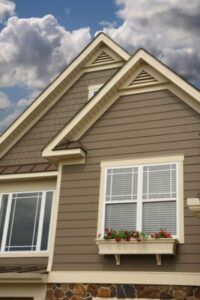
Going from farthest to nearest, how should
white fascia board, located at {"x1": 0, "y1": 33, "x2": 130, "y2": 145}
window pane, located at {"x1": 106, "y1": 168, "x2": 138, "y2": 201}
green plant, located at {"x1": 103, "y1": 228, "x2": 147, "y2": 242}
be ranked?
white fascia board, located at {"x1": 0, "y1": 33, "x2": 130, "y2": 145} < window pane, located at {"x1": 106, "y1": 168, "x2": 138, "y2": 201} < green plant, located at {"x1": 103, "y1": 228, "x2": 147, "y2": 242}

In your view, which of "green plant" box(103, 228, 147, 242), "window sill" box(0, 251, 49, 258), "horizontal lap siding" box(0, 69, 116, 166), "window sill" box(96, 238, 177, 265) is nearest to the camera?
"window sill" box(96, 238, 177, 265)

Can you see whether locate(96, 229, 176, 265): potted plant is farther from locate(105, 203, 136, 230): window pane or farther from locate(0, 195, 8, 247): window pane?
locate(0, 195, 8, 247): window pane

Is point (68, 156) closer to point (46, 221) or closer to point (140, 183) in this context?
point (140, 183)

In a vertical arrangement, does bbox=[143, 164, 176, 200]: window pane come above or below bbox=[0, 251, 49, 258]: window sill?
above

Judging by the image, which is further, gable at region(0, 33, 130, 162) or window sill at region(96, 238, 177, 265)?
gable at region(0, 33, 130, 162)

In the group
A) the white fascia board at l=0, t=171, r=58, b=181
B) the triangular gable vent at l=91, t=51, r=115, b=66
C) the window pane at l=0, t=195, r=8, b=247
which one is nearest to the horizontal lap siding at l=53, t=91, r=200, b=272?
the white fascia board at l=0, t=171, r=58, b=181

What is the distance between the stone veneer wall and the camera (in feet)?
26.5

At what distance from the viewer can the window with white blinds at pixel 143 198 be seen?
8.87 metres

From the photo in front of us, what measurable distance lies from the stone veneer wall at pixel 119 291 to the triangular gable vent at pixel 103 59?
285 inches

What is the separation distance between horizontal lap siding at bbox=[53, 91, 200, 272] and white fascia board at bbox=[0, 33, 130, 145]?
3.43 m

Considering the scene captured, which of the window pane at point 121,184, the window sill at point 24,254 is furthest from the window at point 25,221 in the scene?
the window pane at point 121,184

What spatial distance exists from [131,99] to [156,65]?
3.34ft

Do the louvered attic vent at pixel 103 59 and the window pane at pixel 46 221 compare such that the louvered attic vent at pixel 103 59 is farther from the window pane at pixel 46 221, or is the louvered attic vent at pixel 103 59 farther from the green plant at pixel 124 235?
the green plant at pixel 124 235

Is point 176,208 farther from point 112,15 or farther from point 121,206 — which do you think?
point 112,15
